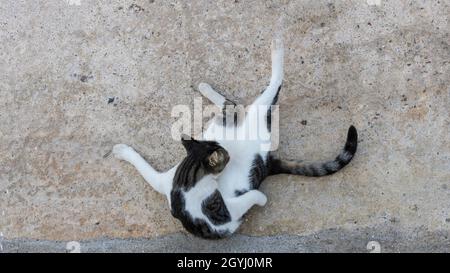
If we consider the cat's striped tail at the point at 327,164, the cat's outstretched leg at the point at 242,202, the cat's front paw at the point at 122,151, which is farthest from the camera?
the cat's front paw at the point at 122,151

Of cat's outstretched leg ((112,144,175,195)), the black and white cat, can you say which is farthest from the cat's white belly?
cat's outstretched leg ((112,144,175,195))

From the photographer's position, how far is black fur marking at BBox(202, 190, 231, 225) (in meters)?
2.97

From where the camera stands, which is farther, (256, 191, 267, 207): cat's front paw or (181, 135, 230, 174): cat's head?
(256, 191, 267, 207): cat's front paw

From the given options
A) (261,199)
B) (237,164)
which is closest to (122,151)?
(237,164)

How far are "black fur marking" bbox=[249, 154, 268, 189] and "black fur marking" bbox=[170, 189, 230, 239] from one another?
0.30 metres

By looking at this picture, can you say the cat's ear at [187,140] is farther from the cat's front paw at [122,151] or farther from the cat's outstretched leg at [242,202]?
the cat's front paw at [122,151]

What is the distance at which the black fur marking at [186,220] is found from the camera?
2.97 m

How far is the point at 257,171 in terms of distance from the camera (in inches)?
123

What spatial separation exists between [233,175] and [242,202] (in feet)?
0.45

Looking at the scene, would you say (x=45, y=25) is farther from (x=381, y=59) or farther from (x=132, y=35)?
(x=381, y=59)

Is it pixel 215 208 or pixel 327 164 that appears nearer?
pixel 215 208

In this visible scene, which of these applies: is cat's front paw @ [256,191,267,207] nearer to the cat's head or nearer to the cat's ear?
the cat's head

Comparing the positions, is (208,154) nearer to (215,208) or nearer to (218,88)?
(215,208)

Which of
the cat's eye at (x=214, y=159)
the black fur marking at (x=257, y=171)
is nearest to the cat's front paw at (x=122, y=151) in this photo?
the cat's eye at (x=214, y=159)
